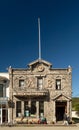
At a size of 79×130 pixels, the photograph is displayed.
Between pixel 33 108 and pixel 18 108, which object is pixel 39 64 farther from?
pixel 18 108

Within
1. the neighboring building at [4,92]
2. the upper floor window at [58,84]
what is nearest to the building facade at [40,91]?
the upper floor window at [58,84]

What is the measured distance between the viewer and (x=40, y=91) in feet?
136

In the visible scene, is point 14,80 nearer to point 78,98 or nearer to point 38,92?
point 38,92

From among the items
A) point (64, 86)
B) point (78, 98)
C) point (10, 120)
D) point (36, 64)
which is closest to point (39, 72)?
point (36, 64)

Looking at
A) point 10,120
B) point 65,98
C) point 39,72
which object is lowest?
point 10,120

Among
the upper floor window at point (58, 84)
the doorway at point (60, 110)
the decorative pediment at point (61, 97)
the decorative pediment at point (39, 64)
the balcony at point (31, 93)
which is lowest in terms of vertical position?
the doorway at point (60, 110)

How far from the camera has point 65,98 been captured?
4225 cm

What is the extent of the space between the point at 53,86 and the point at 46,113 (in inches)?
153

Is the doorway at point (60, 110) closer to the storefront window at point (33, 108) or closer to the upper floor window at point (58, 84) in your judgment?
the upper floor window at point (58, 84)

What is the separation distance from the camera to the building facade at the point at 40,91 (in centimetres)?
4216

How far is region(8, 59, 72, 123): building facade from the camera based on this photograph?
42.2 m

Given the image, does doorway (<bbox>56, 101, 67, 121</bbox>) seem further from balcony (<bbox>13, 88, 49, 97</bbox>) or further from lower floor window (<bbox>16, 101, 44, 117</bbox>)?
balcony (<bbox>13, 88, 49, 97</bbox>)

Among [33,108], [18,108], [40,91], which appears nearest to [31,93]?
[40,91]

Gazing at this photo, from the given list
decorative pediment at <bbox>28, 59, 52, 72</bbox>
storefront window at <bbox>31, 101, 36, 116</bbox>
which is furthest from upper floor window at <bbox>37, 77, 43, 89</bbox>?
storefront window at <bbox>31, 101, 36, 116</bbox>
